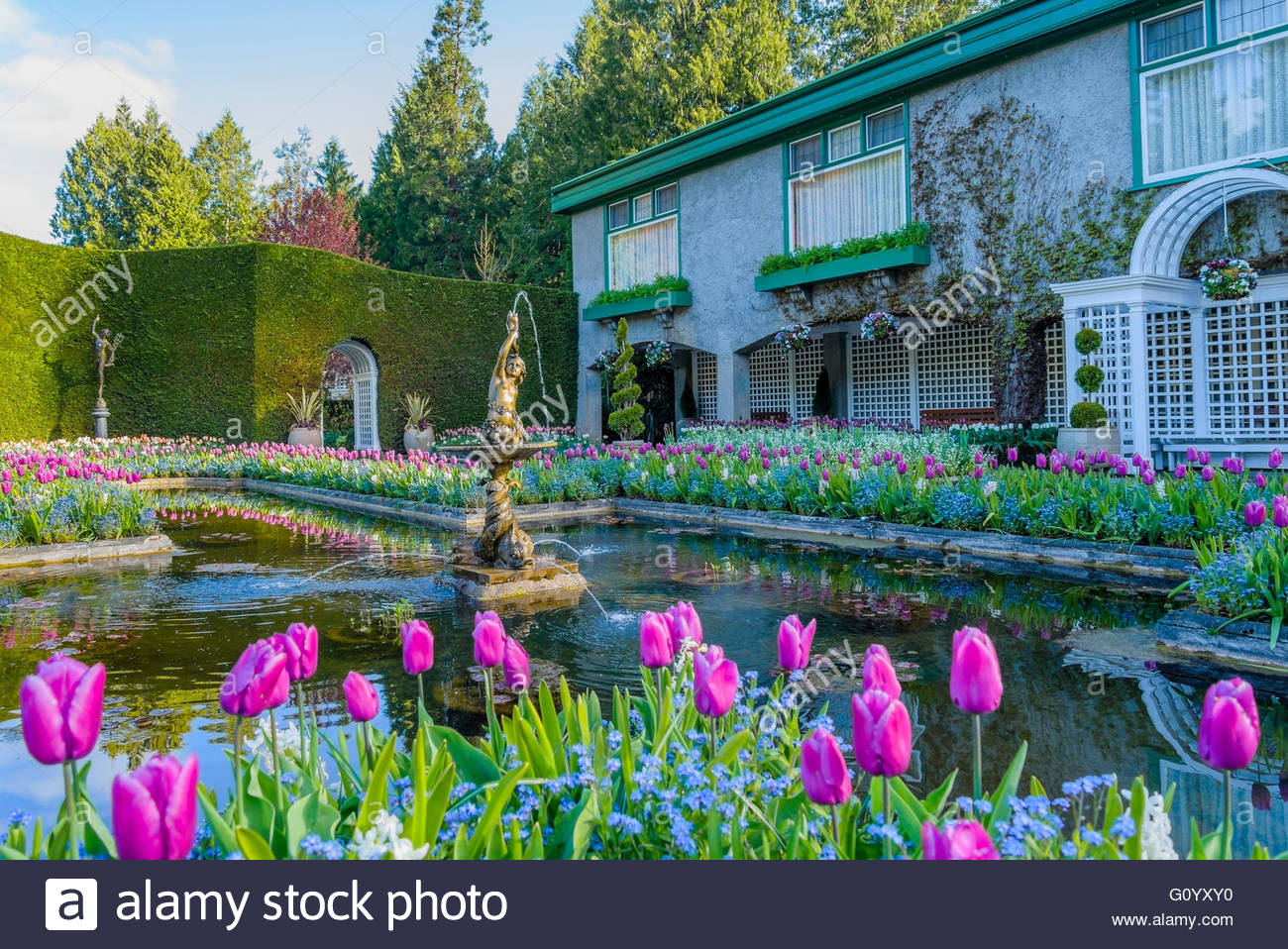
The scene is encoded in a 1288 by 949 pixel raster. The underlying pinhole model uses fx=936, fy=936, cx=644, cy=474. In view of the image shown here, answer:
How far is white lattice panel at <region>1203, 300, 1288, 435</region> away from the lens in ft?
38.3

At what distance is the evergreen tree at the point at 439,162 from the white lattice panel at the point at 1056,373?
26.8 metres

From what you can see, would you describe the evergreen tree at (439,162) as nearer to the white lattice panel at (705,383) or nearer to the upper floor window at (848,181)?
the white lattice panel at (705,383)

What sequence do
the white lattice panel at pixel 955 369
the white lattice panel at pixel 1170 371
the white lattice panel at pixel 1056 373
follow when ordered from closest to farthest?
the white lattice panel at pixel 1170 371 < the white lattice panel at pixel 1056 373 < the white lattice panel at pixel 955 369

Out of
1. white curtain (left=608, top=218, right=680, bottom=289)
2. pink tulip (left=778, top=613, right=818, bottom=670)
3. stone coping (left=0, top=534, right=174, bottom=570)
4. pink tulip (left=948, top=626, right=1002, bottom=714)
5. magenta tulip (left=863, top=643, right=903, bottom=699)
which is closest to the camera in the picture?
pink tulip (left=948, top=626, right=1002, bottom=714)

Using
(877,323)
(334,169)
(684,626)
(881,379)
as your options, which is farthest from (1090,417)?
(334,169)

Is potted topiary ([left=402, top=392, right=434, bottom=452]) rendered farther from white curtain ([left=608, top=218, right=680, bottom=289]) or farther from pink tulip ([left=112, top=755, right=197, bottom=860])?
pink tulip ([left=112, top=755, right=197, bottom=860])

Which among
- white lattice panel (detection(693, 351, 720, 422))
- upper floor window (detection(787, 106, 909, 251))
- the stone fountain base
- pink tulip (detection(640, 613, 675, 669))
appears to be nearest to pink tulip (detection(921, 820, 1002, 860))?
pink tulip (detection(640, 613, 675, 669))

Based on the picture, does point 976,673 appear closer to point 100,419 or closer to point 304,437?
point 304,437

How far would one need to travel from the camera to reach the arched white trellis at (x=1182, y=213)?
411 inches

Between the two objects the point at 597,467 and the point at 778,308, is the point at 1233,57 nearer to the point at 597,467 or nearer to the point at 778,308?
the point at 778,308

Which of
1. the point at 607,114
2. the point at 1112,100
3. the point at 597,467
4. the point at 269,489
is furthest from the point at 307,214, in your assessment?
the point at 1112,100

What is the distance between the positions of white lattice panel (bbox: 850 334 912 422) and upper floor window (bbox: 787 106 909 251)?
11.3 ft

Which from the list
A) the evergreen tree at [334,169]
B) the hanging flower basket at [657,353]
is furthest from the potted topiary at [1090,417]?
the evergreen tree at [334,169]

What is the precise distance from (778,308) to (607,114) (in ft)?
55.3
